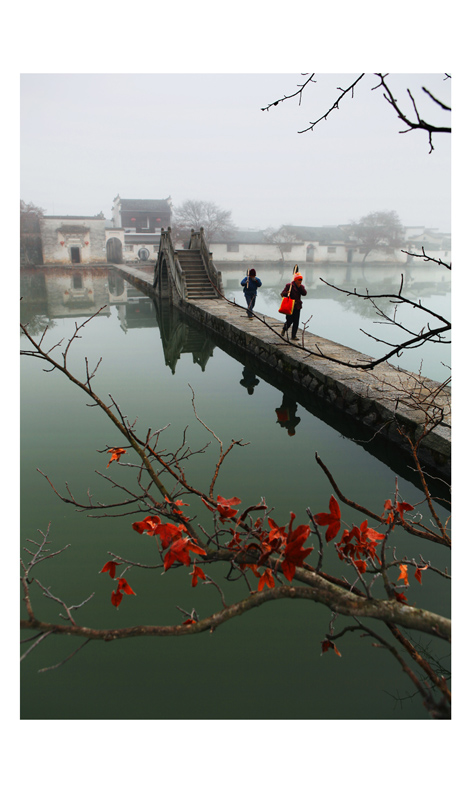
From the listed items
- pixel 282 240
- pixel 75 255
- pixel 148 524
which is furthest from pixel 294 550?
pixel 282 240

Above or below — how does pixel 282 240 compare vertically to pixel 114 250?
above

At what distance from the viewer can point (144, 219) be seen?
51.0 metres

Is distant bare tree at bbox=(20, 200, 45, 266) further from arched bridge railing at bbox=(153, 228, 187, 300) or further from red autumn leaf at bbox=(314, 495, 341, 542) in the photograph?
red autumn leaf at bbox=(314, 495, 341, 542)

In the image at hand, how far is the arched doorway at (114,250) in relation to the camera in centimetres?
4347

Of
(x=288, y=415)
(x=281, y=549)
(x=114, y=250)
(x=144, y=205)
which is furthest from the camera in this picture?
(x=144, y=205)

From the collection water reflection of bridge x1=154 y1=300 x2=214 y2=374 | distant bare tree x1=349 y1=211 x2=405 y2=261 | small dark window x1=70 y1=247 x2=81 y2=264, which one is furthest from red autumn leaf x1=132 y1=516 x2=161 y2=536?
distant bare tree x1=349 y1=211 x2=405 y2=261

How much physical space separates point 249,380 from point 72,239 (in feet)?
124

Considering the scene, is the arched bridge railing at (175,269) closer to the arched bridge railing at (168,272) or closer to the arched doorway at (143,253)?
the arched bridge railing at (168,272)

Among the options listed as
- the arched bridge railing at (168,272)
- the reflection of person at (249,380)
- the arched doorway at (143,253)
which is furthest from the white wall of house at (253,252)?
the reflection of person at (249,380)

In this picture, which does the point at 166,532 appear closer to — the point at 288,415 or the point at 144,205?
the point at 288,415

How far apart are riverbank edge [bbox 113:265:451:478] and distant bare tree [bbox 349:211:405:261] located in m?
44.0

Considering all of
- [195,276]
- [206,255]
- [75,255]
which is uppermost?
[75,255]

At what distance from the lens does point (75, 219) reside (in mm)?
41531

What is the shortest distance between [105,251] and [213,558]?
4497cm
